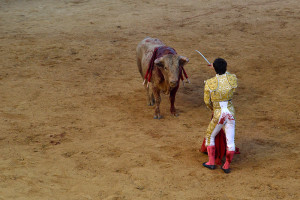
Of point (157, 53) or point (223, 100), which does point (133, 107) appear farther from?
point (223, 100)

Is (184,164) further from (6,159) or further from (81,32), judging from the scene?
(81,32)

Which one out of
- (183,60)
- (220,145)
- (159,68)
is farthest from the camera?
(159,68)

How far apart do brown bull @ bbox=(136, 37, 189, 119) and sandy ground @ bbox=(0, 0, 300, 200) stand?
0.46 metres

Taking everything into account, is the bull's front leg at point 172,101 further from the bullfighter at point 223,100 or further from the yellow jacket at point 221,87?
the yellow jacket at point 221,87

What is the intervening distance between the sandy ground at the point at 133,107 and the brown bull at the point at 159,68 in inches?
18.2

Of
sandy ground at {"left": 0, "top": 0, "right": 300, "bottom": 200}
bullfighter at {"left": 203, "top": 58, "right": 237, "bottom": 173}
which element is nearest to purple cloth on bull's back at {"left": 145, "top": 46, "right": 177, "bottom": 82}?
sandy ground at {"left": 0, "top": 0, "right": 300, "bottom": 200}

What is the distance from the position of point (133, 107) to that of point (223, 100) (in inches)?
121

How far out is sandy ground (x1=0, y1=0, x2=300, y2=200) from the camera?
5.57 meters

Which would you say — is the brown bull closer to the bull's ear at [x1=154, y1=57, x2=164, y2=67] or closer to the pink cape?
the bull's ear at [x1=154, y1=57, x2=164, y2=67]

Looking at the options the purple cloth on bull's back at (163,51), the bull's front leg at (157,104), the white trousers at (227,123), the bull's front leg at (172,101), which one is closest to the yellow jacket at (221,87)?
the white trousers at (227,123)

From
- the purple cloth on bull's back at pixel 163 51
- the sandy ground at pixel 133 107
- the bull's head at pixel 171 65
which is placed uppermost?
the purple cloth on bull's back at pixel 163 51

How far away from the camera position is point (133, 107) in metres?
8.48

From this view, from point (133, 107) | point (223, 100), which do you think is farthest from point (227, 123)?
point (133, 107)

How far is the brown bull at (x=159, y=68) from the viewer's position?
745 cm
